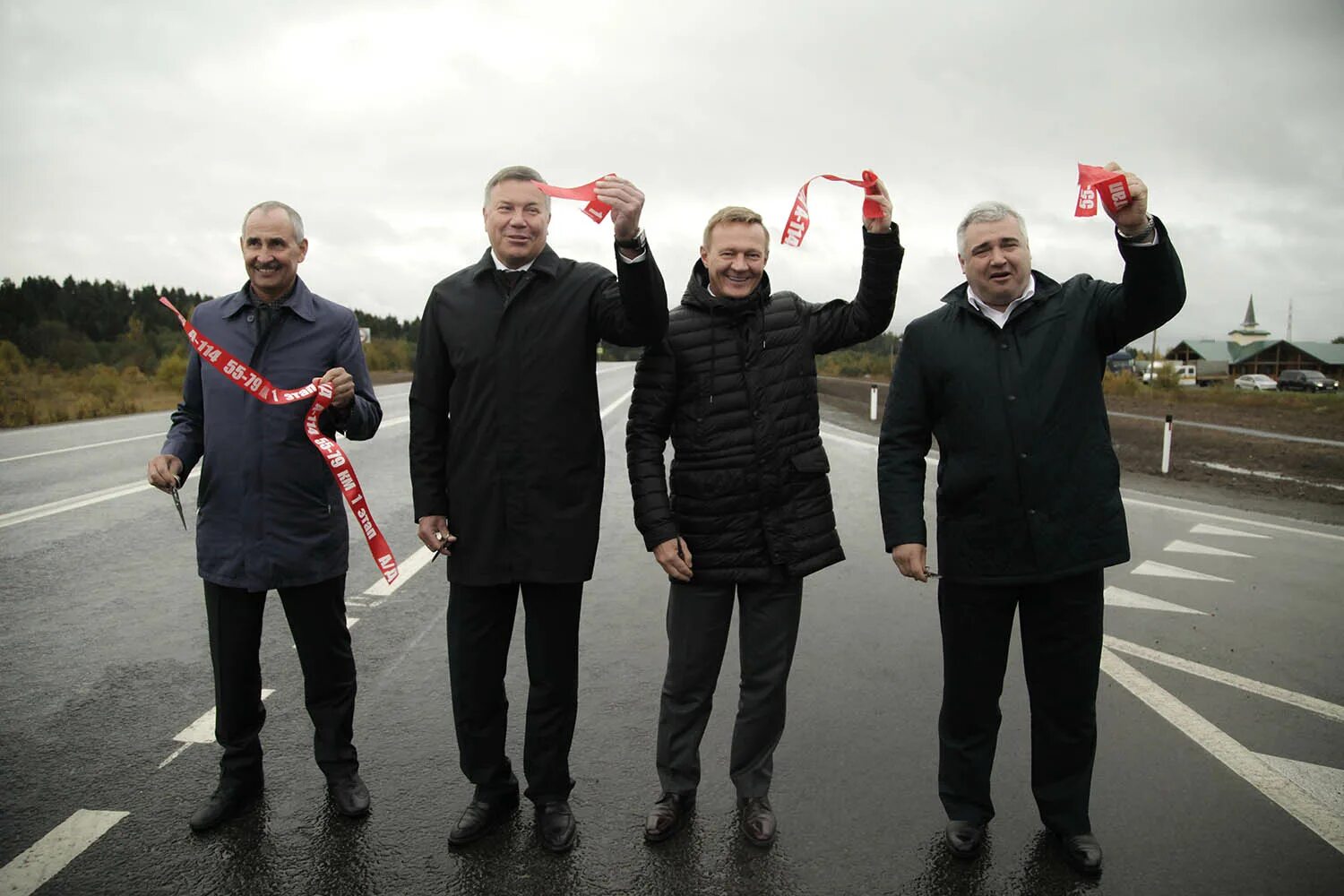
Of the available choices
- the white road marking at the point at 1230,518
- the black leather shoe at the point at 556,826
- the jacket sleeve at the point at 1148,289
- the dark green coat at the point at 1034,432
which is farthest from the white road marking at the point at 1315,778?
the white road marking at the point at 1230,518

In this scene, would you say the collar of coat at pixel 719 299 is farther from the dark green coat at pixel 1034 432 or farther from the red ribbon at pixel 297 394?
the red ribbon at pixel 297 394

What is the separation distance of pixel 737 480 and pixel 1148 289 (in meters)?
1.47

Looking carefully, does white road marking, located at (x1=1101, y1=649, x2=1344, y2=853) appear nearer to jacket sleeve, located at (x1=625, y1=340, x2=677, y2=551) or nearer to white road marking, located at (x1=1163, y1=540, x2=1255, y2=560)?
jacket sleeve, located at (x1=625, y1=340, x2=677, y2=551)

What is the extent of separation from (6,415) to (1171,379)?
172ft

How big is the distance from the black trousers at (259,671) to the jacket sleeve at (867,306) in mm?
2090

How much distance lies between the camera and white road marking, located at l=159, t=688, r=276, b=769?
3.83m

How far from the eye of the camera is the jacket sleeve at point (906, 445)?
3.30 m

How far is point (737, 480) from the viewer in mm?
3287

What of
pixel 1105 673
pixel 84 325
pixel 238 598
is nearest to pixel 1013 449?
pixel 1105 673

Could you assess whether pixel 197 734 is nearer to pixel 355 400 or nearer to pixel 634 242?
pixel 355 400

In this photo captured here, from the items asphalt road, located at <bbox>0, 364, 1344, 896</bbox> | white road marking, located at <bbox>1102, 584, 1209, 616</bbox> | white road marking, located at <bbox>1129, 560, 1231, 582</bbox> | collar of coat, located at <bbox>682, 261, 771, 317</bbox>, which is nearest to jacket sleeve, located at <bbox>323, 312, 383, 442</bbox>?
collar of coat, located at <bbox>682, 261, 771, 317</bbox>

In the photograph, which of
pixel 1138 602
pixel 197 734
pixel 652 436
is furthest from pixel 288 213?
pixel 1138 602

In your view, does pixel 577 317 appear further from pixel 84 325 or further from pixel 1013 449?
pixel 84 325

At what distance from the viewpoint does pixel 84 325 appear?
65.4m
